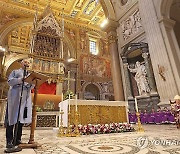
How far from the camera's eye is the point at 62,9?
15102 mm

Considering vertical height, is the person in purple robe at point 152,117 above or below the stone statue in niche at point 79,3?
below

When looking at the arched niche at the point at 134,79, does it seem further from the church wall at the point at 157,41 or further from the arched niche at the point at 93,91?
the arched niche at the point at 93,91

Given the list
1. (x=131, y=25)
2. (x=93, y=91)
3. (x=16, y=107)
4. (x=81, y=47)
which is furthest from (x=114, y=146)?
(x=81, y=47)

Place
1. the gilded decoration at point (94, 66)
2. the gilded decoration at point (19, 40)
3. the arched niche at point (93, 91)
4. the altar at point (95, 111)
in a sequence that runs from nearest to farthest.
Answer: the altar at point (95, 111)
the gilded decoration at point (94, 66)
the arched niche at point (93, 91)
the gilded decoration at point (19, 40)

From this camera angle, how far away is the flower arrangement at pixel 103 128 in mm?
3670

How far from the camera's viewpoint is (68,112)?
144 inches

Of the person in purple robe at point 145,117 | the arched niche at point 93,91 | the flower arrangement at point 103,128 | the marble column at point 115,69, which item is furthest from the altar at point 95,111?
the arched niche at point 93,91

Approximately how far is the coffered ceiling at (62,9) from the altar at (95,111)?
1176 cm

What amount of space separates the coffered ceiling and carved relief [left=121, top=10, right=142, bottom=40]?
738cm

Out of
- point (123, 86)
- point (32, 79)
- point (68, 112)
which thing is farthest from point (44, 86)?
point (32, 79)

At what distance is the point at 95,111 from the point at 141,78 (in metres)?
3.49

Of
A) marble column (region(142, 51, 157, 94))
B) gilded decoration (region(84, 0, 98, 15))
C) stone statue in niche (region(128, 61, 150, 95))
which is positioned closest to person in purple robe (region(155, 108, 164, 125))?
marble column (region(142, 51, 157, 94))

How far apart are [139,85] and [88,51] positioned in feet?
33.5

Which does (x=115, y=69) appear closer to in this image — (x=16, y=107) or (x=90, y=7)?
(x=16, y=107)
